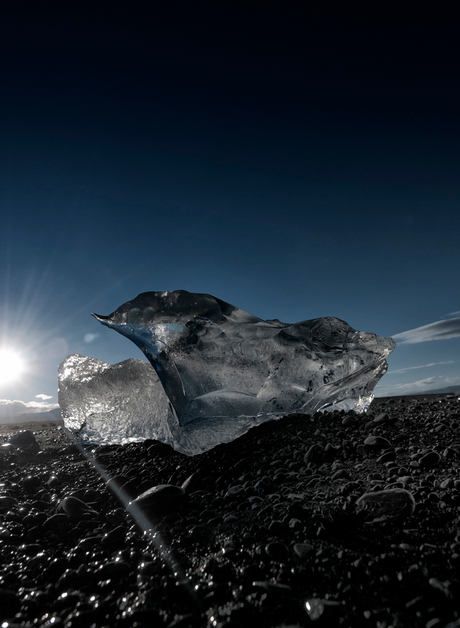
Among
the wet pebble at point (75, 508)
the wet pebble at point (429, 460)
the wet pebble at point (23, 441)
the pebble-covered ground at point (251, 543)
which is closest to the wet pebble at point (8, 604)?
the pebble-covered ground at point (251, 543)

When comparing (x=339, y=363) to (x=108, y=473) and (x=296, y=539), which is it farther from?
(x=108, y=473)

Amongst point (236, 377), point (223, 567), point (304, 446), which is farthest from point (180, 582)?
point (236, 377)

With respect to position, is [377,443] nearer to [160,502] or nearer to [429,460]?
[429,460]

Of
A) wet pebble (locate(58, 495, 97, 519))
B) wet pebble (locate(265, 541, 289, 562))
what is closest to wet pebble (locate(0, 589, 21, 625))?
wet pebble (locate(58, 495, 97, 519))

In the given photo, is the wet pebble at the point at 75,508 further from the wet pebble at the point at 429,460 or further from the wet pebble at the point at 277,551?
the wet pebble at the point at 429,460

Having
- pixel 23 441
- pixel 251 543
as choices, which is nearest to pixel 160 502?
pixel 251 543

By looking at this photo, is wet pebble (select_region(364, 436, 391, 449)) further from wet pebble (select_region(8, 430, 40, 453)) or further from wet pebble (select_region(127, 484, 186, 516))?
wet pebble (select_region(8, 430, 40, 453))

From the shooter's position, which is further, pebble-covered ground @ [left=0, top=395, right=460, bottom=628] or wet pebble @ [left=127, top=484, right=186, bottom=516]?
wet pebble @ [left=127, top=484, right=186, bottom=516]
